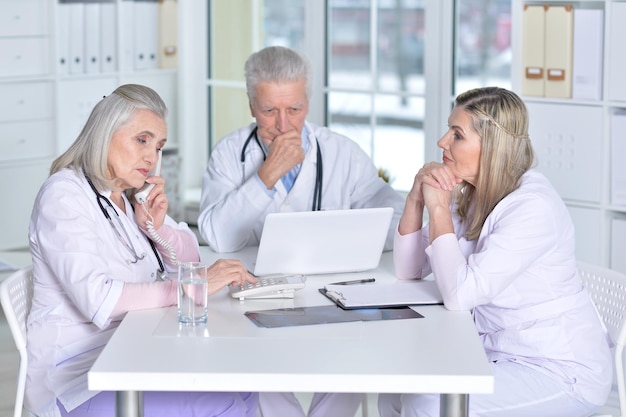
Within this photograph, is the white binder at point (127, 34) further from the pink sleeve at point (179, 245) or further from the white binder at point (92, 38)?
the pink sleeve at point (179, 245)

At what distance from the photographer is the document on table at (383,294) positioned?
2441mm

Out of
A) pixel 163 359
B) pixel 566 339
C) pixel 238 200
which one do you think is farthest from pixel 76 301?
pixel 566 339

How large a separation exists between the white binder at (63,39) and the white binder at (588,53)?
272 cm

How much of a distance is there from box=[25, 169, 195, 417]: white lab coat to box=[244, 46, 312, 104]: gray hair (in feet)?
2.94

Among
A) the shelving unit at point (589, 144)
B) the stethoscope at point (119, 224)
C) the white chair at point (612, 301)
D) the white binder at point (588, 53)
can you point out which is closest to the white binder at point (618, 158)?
the shelving unit at point (589, 144)

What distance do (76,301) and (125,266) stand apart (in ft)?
0.68

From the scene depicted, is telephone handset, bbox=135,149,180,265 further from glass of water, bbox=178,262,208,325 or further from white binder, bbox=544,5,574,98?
white binder, bbox=544,5,574,98

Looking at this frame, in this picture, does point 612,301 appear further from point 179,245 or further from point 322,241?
point 179,245

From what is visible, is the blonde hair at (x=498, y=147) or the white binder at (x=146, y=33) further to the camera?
the white binder at (x=146, y=33)

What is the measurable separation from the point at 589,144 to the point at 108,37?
9.24 feet

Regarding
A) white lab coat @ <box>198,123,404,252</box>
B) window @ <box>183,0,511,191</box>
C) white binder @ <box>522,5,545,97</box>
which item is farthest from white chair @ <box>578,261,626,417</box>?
window @ <box>183,0,511,191</box>

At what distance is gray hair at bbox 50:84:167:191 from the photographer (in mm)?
2520

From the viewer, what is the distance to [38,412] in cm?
242

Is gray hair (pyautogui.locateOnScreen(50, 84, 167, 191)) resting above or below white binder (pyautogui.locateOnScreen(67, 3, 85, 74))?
below
